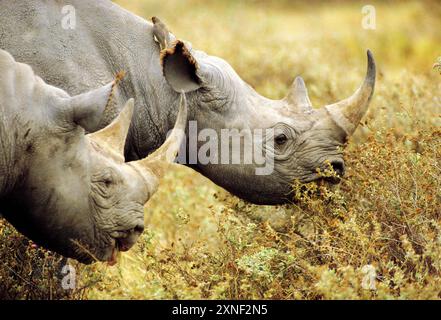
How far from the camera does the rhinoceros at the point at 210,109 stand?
7.24 m

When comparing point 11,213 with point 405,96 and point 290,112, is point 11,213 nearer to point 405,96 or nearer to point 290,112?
point 290,112

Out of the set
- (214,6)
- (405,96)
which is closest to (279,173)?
(405,96)

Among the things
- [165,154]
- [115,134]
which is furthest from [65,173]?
[165,154]

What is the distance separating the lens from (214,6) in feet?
63.2

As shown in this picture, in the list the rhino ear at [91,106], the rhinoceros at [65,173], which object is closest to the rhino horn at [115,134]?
the rhinoceros at [65,173]

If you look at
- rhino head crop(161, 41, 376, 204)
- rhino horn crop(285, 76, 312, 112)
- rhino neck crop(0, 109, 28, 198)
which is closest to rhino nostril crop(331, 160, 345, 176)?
rhino head crop(161, 41, 376, 204)

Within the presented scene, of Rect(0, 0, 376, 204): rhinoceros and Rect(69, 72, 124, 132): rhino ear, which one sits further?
Rect(0, 0, 376, 204): rhinoceros

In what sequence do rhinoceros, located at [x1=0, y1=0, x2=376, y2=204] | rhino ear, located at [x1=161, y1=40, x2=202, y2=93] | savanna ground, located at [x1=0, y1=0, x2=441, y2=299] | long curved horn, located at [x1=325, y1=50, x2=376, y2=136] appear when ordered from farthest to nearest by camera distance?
1. long curved horn, located at [x1=325, y1=50, x2=376, y2=136]
2. rhinoceros, located at [x1=0, y1=0, x2=376, y2=204]
3. rhino ear, located at [x1=161, y1=40, x2=202, y2=93]
4. savanna ground, located at [x1=0, y1=0, x2=441, y2=299]

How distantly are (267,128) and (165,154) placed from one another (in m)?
1.20

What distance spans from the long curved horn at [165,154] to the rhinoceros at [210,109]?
2.14 ft

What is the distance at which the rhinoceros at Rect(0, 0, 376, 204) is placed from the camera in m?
7.24

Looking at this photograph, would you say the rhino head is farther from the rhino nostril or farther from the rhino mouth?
the rhino mouth

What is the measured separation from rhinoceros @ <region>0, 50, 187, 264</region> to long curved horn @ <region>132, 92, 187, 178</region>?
0.15ft
